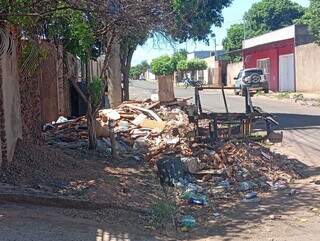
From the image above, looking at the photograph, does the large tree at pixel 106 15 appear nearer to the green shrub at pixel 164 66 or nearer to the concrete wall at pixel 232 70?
the concrete wall at pixel 232 70

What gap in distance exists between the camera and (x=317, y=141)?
14.6m

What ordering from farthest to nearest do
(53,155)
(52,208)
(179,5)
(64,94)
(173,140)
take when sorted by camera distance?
(179,5) → (64,94) → (173,140) → (53,155) → (52,208)

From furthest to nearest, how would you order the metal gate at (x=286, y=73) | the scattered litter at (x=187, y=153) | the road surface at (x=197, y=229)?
the metal gate at (x=286, y=73), the scattered litter at (x=187, y=153), the road surface at (x=197, y=229)

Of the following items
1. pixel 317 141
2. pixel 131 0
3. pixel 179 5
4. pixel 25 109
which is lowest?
pixel 317 141

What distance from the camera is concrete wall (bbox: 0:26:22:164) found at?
28.1 feet

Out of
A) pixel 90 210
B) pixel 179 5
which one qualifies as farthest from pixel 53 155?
pixel 179 5

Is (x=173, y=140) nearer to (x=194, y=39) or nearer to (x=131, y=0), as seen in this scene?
(x=131, y=0)

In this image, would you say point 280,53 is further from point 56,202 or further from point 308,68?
point 56,202

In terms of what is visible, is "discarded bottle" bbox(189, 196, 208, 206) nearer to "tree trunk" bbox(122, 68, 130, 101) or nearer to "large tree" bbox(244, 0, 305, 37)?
"tree trunk" bbox(122, 68, 130, 101)

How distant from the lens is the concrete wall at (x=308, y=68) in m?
37.2

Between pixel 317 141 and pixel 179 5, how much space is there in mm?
7687

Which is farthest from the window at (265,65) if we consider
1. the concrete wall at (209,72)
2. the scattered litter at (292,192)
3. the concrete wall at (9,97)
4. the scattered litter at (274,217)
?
the scattered litter at (274,217)

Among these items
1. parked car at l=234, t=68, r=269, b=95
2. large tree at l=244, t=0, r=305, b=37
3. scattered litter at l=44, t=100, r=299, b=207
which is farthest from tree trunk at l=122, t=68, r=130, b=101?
large tree at l=244, t=0, r=305, b=37

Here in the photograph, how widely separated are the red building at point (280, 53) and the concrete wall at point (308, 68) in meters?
1.11
